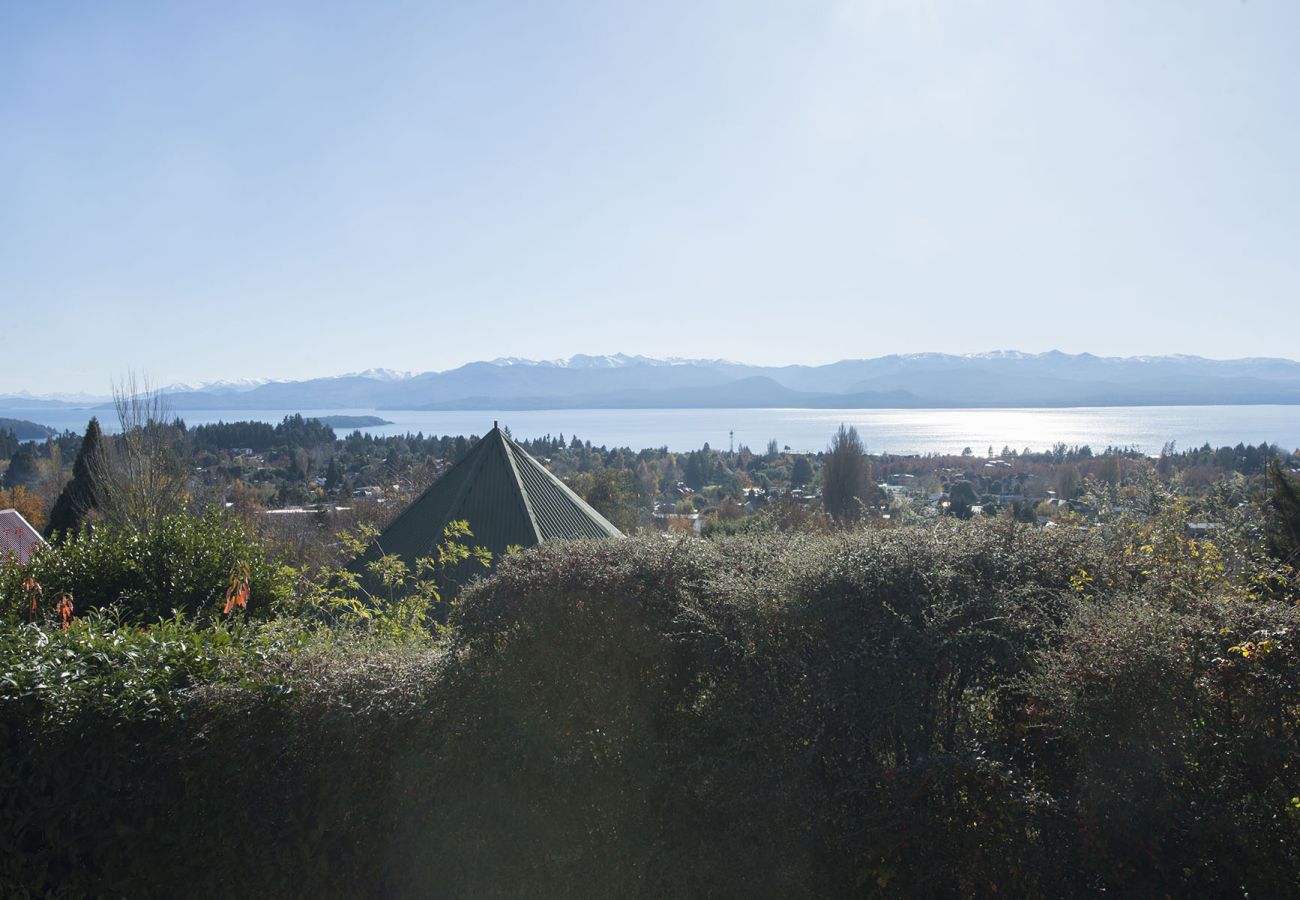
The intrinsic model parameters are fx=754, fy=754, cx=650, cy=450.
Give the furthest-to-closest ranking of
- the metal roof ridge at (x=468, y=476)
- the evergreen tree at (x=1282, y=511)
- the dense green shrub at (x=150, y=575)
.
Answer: the metal roof ridge at (x=468, y=476) < the evergreen tree at (x=1282, y=511) < the dense green shrub at (x=150, y=575)

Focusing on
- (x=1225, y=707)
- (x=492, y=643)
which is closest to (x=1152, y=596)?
(x=1225, y=707)

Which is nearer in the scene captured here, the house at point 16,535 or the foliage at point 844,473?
the house at point 16,535

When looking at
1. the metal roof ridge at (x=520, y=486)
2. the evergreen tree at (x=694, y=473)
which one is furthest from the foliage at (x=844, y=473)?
the metal roof ridge at (x=520, y=486)

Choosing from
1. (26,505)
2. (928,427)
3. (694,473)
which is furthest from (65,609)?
(928,427)

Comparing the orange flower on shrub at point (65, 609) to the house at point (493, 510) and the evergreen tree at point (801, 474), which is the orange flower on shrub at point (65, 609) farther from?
the evergreen tree at point (801, 474)

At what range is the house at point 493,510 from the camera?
37.8 feet

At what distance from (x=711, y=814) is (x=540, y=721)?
1.00m

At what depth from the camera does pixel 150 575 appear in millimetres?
7418

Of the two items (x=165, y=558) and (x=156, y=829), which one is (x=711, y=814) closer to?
(x=156, y=829)

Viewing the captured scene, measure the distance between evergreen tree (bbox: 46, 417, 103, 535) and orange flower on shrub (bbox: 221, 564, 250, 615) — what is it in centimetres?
2151

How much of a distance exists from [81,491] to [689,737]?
2902 centimetres

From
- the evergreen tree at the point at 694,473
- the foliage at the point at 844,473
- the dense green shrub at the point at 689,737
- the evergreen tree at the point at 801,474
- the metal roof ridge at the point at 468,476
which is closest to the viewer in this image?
the dense green shrub at the point at 689,737

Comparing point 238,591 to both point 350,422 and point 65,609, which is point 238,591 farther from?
point 350,422

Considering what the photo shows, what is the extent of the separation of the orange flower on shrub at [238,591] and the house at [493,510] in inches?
145
